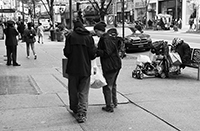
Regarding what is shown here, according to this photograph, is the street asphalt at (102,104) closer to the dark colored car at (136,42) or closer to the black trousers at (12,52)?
the black trousers at (12,52)

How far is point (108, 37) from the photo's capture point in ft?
20.9

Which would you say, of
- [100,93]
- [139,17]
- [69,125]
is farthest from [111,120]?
[139,17]

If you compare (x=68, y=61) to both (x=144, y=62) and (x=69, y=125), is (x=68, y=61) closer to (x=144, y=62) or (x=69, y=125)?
(x=69, y=125)

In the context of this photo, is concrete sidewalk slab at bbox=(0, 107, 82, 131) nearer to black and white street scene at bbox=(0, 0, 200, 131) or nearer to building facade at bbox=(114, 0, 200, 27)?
black and white street scene at bbox=(0, 0, 200, 131)

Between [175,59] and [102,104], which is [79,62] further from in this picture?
[175,59]

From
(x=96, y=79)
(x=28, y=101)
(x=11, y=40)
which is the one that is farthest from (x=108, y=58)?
(x=11, y=40)

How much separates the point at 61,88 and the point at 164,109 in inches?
122

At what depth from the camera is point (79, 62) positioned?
5809 millimetres

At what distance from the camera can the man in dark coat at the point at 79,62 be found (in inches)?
228

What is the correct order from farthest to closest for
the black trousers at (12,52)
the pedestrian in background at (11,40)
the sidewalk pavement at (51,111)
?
the black trousers at (12,52)
the pedestrian in background at (11,40)
the sidewalk pavement at (51,111)

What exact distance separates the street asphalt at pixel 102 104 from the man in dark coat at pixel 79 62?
0.41 metres

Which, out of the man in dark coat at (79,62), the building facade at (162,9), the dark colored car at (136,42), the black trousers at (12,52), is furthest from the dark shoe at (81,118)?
the building facade at (162,9)

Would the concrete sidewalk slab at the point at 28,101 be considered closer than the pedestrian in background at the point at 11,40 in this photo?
Yes

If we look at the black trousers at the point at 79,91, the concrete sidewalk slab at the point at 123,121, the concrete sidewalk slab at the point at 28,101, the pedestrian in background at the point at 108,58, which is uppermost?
the pedestrian in background at the point at 108,58
